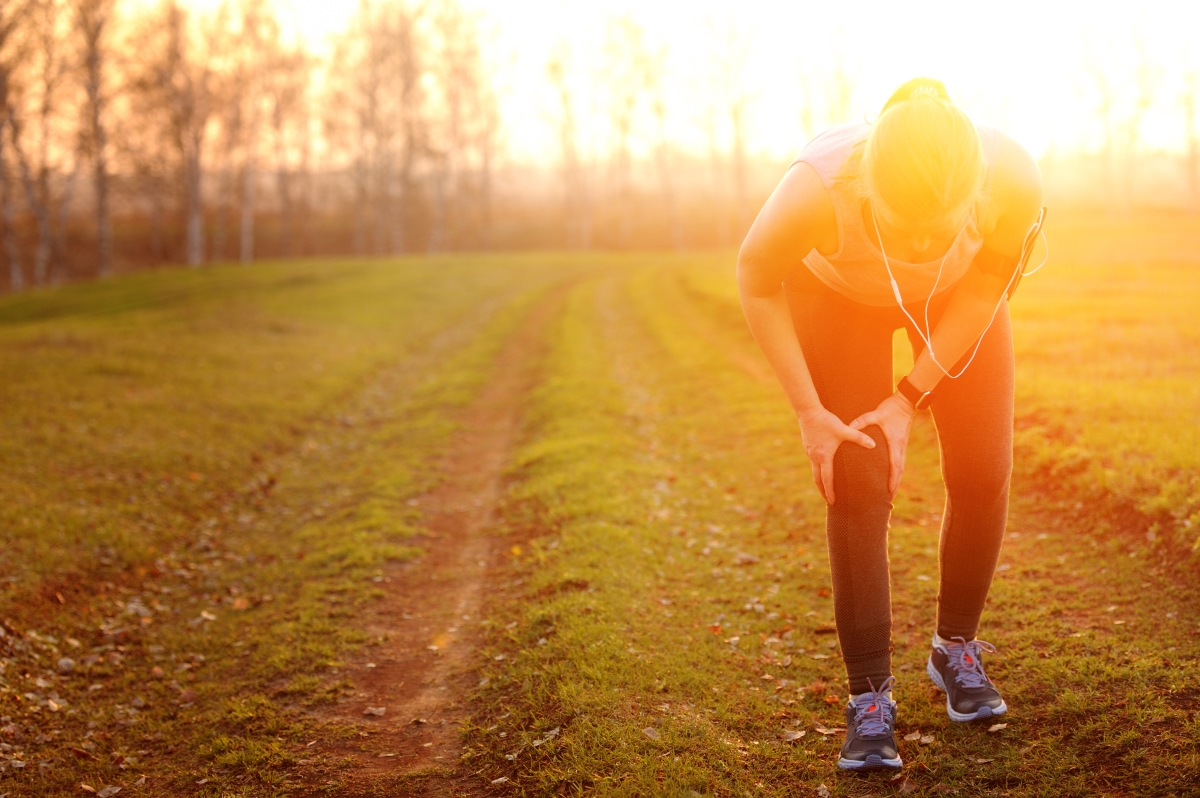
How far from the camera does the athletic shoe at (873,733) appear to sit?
314 centimetres

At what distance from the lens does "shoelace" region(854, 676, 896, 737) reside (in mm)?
3137

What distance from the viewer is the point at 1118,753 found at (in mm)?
3168

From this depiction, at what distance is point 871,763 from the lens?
10.4 ft

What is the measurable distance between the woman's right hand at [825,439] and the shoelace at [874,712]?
858mm

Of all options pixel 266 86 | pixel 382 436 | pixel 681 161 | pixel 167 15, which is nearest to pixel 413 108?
pixel 266 86

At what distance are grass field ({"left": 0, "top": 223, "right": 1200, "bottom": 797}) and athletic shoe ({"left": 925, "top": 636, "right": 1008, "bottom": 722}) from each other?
0.11m

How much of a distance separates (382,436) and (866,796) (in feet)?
31.4

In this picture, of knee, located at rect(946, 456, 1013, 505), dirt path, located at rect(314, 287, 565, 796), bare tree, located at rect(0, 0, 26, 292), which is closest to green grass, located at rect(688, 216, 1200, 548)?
knee, located at rect(946, 456, 1013, 505)

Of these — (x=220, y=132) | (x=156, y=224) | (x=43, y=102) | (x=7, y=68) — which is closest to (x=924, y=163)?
(x=7, y=68)

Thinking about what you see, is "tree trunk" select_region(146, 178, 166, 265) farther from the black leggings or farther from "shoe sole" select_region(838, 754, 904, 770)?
"shoe sole" select_region(838, 754, 904, 770)

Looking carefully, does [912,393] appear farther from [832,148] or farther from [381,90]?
[381,90]

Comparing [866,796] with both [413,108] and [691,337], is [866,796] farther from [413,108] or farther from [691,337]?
[413,108]

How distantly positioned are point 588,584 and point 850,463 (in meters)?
3.02

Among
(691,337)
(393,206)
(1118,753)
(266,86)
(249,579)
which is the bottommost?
(249,579)
